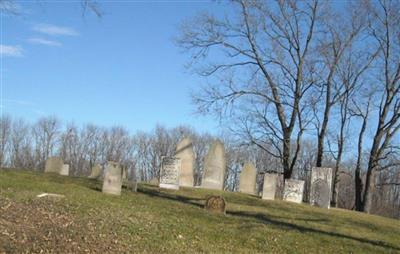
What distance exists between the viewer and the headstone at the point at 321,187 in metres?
25.1

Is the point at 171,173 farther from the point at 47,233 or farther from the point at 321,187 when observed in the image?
the point at 47,233

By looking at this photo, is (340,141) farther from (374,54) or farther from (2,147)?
(2,147)

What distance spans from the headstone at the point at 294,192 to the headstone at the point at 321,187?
2.51ft

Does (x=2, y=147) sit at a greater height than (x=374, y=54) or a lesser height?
lesser

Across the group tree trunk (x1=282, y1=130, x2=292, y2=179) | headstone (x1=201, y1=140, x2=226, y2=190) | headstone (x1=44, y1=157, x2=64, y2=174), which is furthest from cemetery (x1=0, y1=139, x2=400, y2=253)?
headstone (x1=44, y1=157, x2=64, y2=174)

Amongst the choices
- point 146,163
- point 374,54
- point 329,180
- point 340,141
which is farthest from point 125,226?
point 146,163

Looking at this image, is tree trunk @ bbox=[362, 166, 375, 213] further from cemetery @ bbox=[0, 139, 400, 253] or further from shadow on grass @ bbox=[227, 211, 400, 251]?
shadow on grass @ bbox=[227, 211, 400, 251]

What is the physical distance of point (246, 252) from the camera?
11281mm

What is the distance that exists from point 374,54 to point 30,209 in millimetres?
28243

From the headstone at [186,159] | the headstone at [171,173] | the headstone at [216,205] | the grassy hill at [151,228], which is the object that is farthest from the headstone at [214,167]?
the headstone at [216,205]

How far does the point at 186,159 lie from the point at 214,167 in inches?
54.7

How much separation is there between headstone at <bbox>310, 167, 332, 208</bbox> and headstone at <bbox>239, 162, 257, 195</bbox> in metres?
3.64

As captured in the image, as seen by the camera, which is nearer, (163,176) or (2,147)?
(163,176)

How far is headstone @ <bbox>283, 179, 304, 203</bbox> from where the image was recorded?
2491cm
